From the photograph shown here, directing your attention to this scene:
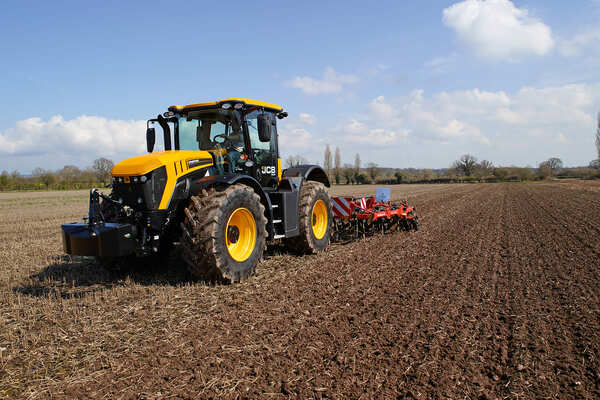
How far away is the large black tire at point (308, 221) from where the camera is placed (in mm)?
6844

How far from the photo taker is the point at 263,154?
661 cm

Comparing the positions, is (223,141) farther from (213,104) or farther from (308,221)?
(308,221)

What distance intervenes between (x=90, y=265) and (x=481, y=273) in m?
6.65

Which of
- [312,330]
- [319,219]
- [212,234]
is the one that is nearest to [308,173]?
[319,219]

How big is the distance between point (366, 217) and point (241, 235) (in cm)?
412

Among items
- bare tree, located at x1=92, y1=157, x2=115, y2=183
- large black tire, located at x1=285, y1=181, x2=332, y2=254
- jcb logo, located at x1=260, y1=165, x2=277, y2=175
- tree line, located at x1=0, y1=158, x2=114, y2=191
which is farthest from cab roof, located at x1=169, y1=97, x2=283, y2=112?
tree line, located at x1=0, y1=158, x2=114, y2=191

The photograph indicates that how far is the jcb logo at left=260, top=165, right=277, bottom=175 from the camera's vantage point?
21.8ft

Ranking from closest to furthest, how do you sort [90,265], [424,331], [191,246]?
[424,331], [191,246], [90,265]

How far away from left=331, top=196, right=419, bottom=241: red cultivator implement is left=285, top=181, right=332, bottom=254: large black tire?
4.47 ft

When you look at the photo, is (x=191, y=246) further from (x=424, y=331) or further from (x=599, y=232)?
(x=599, y=232)

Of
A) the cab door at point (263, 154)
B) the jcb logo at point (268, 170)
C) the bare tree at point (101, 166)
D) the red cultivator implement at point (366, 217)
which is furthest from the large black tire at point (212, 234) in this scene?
the bare tree at point (101, 166)

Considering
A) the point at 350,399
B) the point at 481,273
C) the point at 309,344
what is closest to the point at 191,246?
the point at 309,344

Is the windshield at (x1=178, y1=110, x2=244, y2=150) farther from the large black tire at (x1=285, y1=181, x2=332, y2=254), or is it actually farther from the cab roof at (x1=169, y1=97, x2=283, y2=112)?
the large black tire at (x1=285, y1=181, x2=332, y2=254)

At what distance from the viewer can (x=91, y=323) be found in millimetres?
4012
